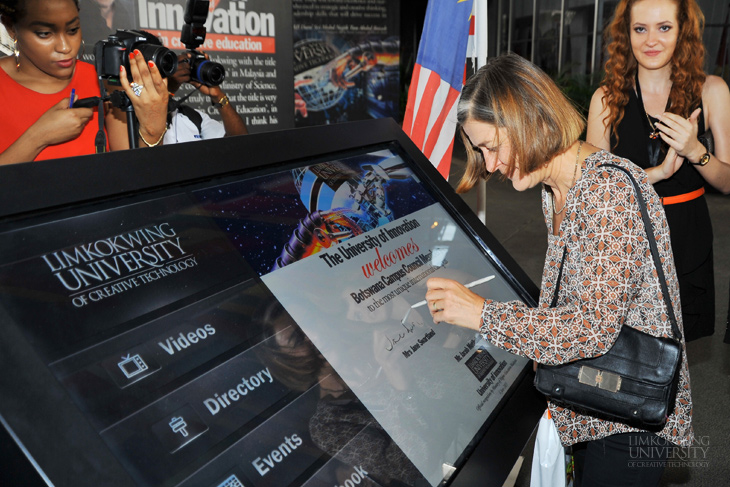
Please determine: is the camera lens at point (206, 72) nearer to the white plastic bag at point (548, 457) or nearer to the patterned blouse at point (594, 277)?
the patterned blouse at point (594, 277)

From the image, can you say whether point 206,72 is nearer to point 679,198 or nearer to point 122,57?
point 122,57

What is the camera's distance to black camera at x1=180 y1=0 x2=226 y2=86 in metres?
1.83

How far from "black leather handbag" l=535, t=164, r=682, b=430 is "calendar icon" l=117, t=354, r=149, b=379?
834 mm

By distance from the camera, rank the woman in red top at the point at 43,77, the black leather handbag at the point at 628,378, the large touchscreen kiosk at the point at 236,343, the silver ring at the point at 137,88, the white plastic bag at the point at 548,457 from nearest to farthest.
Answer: the large touchscreen kiosk at the point at 236,343 → the black leather handbag at the point at 628,378 → the white plastic bag at the point at 548,457 → the silver ring at the point at 137,88 → the woman in red top at the point at 43,77

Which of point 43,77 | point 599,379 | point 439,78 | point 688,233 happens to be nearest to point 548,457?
point 599,379

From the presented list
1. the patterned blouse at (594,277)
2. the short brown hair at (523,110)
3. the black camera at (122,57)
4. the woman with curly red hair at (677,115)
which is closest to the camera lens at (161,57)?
the black camera at (122,57)

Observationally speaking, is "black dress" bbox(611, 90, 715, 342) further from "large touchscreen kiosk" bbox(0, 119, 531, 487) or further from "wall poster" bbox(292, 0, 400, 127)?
"wall poster" bbox(292, 0, 400, 127)

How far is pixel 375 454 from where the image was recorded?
2.77 feet

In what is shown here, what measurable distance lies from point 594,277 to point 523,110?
1.16 ft

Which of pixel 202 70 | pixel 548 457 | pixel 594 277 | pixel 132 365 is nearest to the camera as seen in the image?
pixel 132 365

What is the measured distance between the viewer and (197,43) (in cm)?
190

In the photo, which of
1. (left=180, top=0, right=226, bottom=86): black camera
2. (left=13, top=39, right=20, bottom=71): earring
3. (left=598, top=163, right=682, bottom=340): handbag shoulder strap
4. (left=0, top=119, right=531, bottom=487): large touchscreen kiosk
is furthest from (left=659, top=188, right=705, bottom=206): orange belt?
(left=13, top=39, right=20, bottom=71): earring

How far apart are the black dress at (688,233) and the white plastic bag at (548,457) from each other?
1.05 meters

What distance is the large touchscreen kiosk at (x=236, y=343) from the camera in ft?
1.97
